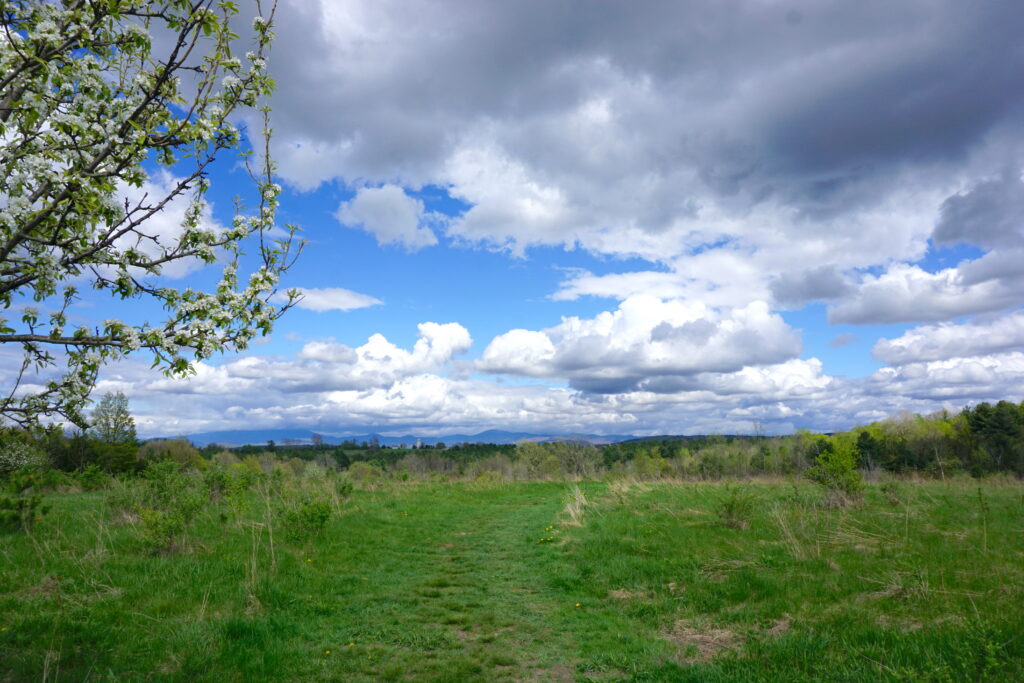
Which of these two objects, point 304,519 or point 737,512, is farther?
point 737,512

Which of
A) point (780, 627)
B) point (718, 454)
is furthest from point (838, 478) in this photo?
point (718, 454)

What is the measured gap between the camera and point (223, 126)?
201 inches

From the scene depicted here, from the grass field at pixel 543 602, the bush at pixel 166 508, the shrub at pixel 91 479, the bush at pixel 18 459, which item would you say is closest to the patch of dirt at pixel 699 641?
the grass field at pixel 543 602

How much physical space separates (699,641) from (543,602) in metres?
2.84

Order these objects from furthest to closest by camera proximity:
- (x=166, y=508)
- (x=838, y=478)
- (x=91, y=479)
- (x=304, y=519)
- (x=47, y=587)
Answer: (x=91, y=479) → (x=838, y=478) → (x=304, y=519) → (x=166, y=508) → (x=47, y=587)

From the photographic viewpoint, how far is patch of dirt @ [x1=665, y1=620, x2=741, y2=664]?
6375 millimetres

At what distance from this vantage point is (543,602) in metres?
8.90

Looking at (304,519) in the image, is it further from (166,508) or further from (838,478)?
(838,478)

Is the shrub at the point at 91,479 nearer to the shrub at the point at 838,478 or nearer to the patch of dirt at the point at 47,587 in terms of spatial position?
the patch of dirt at the point at 47,587

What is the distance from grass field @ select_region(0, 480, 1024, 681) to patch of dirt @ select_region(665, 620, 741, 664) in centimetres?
4

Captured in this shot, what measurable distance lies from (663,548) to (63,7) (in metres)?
12.3

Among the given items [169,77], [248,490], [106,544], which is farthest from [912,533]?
[248,490]

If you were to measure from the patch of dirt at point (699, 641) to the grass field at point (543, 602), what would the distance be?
0.04 meters

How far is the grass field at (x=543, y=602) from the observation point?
5.75 metres
